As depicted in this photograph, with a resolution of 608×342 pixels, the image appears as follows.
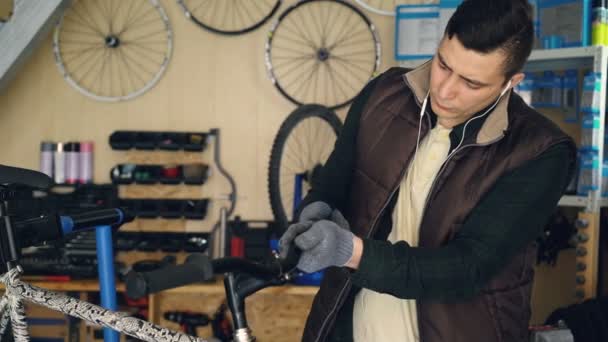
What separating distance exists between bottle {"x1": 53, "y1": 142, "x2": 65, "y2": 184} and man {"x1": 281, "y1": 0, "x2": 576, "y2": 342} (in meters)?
2.20

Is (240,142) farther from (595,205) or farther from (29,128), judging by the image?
(595,205)

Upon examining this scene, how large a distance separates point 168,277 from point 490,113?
36.2 inches

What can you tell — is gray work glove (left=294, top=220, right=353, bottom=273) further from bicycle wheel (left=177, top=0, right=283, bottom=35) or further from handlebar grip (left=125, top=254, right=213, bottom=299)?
bicycle wheel (left=177, top=0, right=283, bottom=35)

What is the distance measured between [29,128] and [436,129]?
8.99 feet

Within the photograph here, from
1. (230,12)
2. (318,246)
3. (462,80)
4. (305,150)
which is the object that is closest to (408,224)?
(462,80)

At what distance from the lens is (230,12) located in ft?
11.6

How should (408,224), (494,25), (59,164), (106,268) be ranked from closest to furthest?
(494,25), (408,224), (106,268), (59,164)

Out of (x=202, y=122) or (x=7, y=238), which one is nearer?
(x=7, y=238)

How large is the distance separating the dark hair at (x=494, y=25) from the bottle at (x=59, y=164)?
8.57 feet

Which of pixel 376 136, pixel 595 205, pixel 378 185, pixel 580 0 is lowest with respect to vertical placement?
pixel 595 205

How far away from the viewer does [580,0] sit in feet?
9.61

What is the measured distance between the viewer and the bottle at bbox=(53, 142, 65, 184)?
3.41m

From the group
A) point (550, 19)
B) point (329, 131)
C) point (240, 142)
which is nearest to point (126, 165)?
point (240, 142)

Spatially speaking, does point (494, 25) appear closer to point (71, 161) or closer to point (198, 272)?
point (198, 272)
